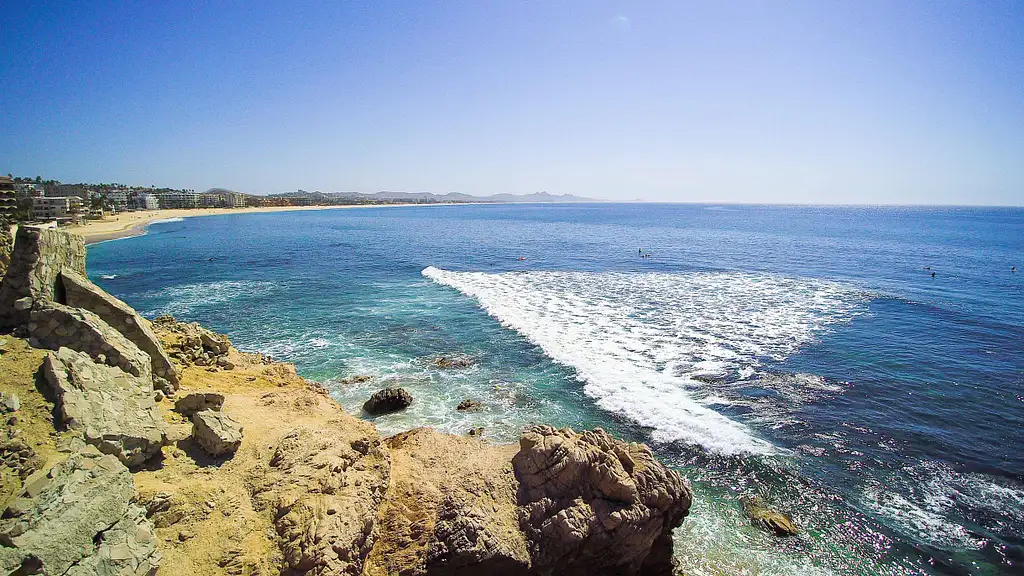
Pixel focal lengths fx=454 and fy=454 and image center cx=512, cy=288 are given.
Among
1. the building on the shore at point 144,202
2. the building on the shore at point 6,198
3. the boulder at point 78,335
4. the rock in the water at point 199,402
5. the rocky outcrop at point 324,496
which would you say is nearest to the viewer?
the rocky outcrop at point 324,496

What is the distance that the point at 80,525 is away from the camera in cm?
677

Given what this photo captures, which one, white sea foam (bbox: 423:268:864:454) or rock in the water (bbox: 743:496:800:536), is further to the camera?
white sea foam (bbox: 423:268:864:454)

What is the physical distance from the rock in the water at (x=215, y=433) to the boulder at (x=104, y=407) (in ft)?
2.15

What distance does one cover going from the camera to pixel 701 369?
72.4 ft

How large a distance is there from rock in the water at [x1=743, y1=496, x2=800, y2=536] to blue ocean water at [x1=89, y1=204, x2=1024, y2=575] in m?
0.33

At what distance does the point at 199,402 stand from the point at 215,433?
1.83m

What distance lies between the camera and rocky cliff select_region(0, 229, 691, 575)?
7320 millimetres

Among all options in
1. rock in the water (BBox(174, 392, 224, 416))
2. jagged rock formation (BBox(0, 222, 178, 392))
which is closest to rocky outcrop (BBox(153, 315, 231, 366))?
jagged rock formation (BBox(0, 222, 178, 392))

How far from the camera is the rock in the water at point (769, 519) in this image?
39.2 feet

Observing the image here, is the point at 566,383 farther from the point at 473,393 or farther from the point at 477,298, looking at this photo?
the point at 477,298

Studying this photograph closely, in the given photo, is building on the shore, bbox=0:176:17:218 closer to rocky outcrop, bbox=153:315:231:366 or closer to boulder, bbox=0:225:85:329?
rocky outcrop, bbox=153:315:231:366

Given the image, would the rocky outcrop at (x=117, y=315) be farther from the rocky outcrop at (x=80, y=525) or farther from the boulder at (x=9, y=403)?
the rocky outcrop at (x=80, y=525)

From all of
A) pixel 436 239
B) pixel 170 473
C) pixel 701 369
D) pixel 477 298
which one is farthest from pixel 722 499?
pixel 436 239

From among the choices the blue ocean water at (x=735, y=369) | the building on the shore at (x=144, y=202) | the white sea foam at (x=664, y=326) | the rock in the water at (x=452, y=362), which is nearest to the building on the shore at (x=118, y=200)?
the building on the shore at (x=144, y=202)
